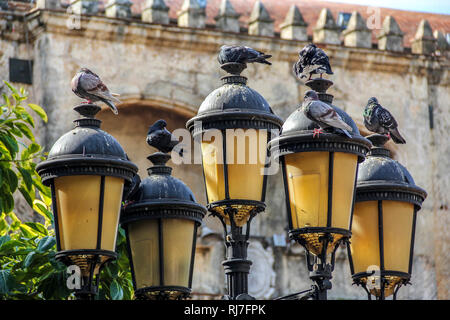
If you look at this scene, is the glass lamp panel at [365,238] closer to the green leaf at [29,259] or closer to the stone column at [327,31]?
the green leaf at [29,259]

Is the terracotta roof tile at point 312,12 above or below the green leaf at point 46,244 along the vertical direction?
above

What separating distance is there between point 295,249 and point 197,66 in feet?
12.6

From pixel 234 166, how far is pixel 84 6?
13795mm

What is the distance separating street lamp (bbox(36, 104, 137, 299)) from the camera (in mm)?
7316

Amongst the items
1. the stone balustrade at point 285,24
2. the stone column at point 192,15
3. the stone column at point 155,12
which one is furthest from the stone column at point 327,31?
the stone column at point 155,12

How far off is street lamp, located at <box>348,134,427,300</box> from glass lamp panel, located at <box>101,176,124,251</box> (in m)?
1.73

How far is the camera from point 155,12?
21688mm

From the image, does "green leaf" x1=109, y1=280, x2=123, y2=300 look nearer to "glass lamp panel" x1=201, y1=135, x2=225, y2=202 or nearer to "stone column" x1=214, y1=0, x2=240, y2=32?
"glass lamp panel" x1=201, y1=135, x2=225, y2=202

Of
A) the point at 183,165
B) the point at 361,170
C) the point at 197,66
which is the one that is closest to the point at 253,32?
the point at 197,66

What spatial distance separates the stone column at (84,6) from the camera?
831 inches

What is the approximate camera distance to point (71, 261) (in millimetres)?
7328

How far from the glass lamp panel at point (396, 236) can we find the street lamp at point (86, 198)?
6.21 feet

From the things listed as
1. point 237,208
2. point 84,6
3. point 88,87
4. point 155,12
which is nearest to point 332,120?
point 237,208
